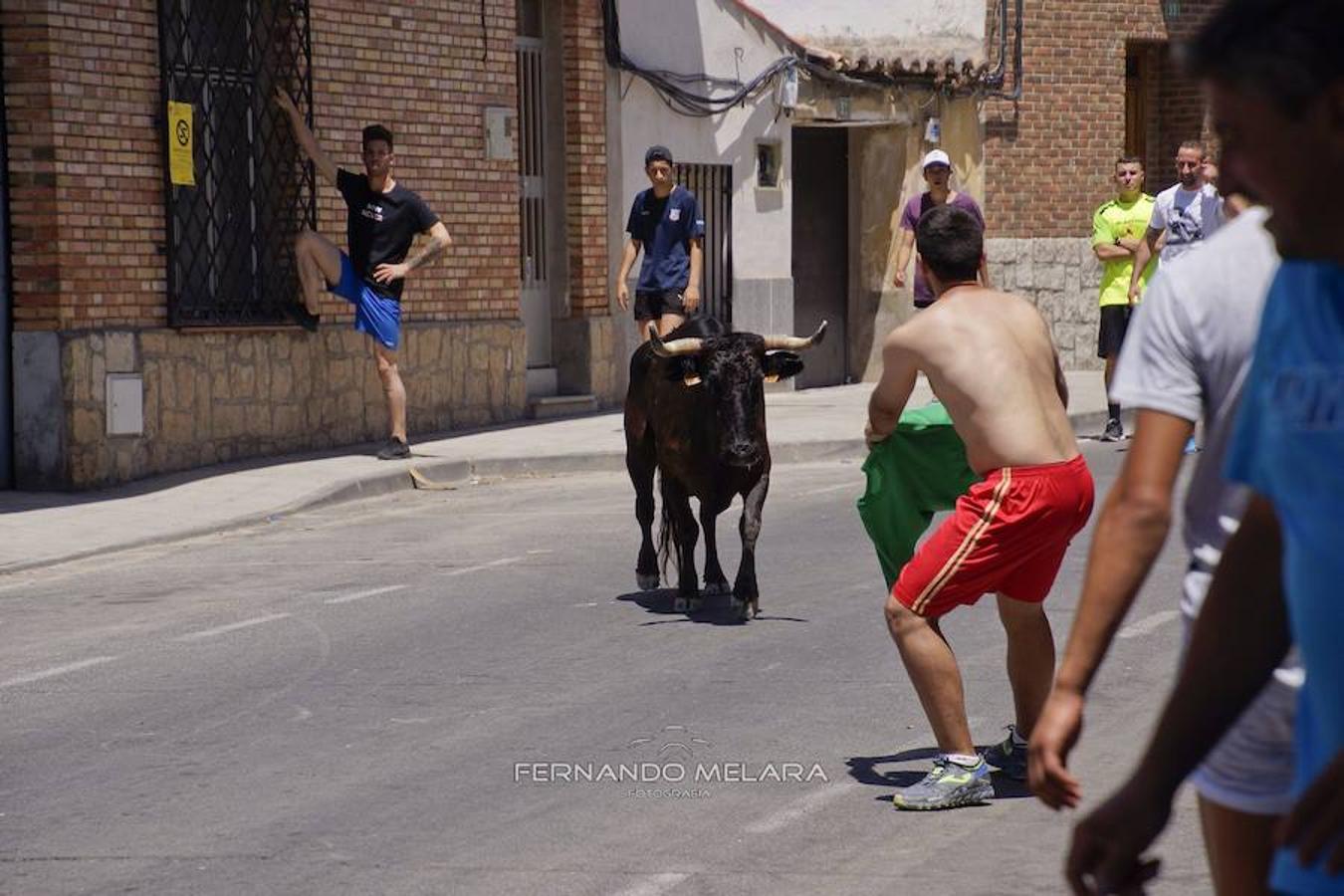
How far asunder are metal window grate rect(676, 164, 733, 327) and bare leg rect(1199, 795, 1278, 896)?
18740 mm

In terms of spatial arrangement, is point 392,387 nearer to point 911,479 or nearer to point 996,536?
point 911,479

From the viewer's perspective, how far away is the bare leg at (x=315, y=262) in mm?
16625

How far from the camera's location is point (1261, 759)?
11.2ft

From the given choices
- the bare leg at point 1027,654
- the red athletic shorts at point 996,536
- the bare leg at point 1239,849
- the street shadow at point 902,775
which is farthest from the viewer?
the street shadow at point 902,775

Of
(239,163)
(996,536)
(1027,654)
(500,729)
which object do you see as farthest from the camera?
(239,163)

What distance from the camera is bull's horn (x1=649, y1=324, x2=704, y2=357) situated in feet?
33.3

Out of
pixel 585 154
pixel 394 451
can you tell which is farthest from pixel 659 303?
pixel 585 154

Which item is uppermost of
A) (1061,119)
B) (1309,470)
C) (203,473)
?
(1061,119)

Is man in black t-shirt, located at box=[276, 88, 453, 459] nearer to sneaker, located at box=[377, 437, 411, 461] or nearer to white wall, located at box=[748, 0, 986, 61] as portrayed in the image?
sneaker, located at box=[377, 437, 411, 461]

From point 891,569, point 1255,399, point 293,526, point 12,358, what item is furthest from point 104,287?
point 1255,399

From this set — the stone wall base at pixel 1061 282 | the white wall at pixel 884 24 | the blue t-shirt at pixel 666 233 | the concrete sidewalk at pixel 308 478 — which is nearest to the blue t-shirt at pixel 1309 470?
the concrete sidewalk at pixel 308 478

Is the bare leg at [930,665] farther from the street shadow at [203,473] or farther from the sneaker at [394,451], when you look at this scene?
the sneaker at [394,451]

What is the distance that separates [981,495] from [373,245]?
411 inches

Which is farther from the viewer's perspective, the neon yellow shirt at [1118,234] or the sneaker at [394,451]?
the neon yellow shirt at [1118,234]
